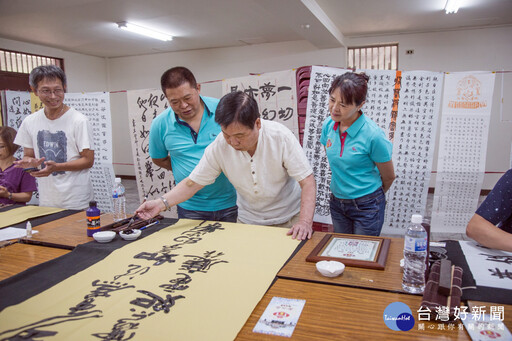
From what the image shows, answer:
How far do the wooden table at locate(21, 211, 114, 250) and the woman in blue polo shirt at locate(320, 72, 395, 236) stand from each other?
1264 mm

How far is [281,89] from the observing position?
3016 mm

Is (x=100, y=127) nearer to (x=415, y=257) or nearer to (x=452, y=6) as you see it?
(x=415, y=257)

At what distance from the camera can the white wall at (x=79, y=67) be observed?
6.60 m

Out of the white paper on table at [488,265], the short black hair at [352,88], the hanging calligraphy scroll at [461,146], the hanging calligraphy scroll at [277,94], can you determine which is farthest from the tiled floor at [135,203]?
the white paper on table at [488,265]

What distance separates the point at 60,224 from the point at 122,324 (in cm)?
112

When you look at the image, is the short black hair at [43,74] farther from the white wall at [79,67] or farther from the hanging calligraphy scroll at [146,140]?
the white wall at [79,67]

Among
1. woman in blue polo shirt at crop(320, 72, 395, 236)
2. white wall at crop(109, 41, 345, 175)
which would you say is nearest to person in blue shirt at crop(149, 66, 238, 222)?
woman in blue polo shirt at crop(320, 72, 395, 236)

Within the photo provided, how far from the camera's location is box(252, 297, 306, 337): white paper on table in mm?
794

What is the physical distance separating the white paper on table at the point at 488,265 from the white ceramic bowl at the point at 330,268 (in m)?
0.38

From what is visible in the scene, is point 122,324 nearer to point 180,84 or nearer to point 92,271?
point 92,271

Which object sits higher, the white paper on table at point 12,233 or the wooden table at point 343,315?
the wooden table at point 343,315

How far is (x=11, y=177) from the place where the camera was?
94.3 inches

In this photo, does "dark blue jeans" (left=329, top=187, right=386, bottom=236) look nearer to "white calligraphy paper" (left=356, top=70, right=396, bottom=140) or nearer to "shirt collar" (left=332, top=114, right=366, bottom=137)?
"shirt collar" (left=332, top=114, right=366, bottom=137)

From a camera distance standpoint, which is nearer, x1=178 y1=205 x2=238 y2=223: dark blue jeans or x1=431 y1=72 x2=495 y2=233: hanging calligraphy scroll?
x1=178 y1=205 x2=238 y2=223: dark blue jeans
